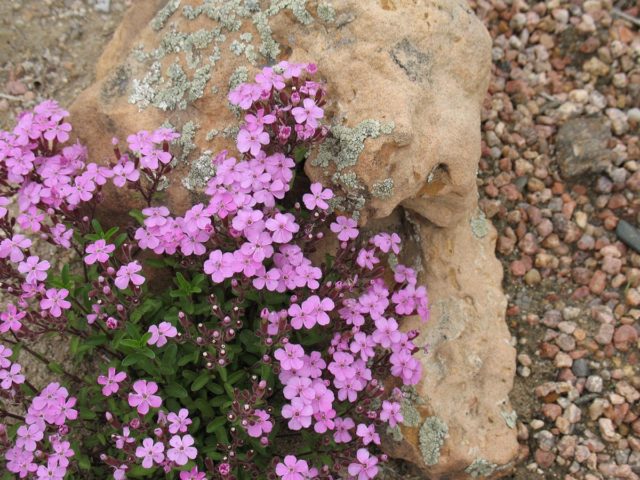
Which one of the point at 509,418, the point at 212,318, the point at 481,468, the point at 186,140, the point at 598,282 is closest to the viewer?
the point at 212,318

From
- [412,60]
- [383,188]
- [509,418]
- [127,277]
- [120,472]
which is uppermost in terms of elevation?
[412,60]

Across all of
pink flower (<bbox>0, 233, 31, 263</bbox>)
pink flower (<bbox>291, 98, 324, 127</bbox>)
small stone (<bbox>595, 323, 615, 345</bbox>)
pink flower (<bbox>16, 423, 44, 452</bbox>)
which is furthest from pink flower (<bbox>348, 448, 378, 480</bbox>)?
pink flower (<bbox>0, 233, 31, 263</bbox>)

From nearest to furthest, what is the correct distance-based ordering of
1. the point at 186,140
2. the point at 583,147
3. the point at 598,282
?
1. the point at 186,140
2. the point at 598,282
3. the point at 583,147

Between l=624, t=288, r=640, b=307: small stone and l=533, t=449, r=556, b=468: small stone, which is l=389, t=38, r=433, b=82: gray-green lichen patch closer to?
l=624, t=288, r=640, b=307: small stone

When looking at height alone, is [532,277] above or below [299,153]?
below

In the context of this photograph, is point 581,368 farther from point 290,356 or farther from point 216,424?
point 216,424

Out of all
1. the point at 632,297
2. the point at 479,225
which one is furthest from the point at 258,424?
the point at 632,297

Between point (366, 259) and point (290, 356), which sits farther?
point (366, 259)
